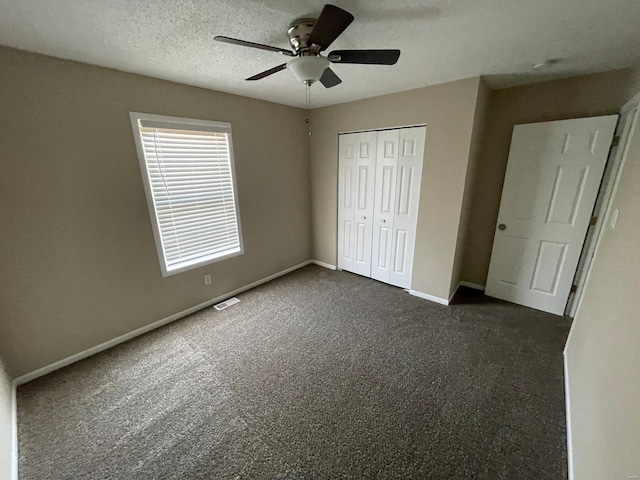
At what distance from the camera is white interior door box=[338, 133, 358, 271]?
331cm

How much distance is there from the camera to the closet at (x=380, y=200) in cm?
285

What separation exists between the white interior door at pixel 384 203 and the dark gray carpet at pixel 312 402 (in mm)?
875

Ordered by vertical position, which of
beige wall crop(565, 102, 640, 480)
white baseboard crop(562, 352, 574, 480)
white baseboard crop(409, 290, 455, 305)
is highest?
beige wall crop(565, 102, 640, 480)

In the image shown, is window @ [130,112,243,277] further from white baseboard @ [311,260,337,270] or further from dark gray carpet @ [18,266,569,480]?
white baseboard @ [311,260,337,270]

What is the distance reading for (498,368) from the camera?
6.37 ft

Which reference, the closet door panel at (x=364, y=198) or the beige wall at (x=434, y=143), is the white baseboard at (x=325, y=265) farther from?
the beige wall at (x=434, y=143)

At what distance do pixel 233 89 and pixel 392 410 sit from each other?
125 inches

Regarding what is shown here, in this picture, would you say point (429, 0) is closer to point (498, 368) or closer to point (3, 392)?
point (498, 368)

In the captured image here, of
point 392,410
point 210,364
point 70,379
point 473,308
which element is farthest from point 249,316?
point 473,308

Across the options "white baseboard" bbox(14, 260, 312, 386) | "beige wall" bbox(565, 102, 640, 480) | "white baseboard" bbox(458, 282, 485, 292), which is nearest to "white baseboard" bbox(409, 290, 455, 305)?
"white baseboard" bbox(458, 282, 485, 292)

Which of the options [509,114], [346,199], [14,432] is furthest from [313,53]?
[14,432]

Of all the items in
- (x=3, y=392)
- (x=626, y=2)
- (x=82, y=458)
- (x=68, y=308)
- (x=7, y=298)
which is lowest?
(x=82, y=458)

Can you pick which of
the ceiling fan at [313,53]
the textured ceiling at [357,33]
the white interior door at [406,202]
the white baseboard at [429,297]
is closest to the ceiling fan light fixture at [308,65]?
the ceiling fan at [313,53]

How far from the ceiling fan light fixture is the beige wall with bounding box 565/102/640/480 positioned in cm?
181
